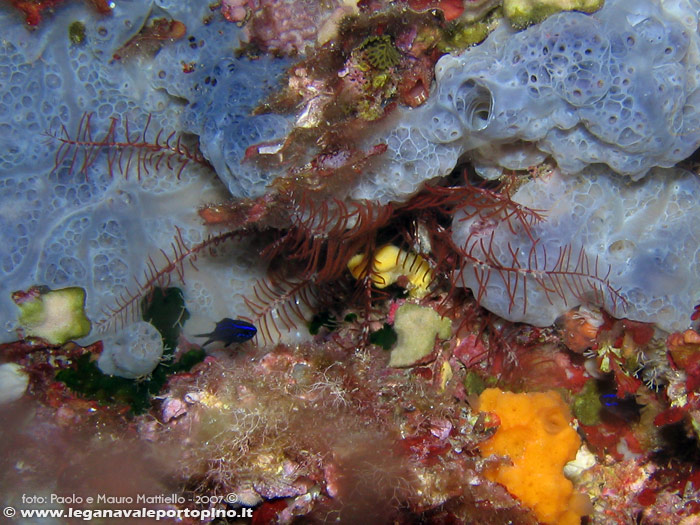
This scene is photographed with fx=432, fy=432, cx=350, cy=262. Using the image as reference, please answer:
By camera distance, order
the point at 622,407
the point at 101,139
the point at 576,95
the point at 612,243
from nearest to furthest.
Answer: the point at 576,95, the point at 612,243, the point at 101,139, the point at 622,407

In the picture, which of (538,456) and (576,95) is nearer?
(576,95)

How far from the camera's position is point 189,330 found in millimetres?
4070

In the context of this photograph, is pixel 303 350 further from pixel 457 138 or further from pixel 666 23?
pixel 666 23

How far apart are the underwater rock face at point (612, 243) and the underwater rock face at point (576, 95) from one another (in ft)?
0.91

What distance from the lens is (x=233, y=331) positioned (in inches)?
146

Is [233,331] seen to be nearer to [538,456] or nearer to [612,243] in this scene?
[538,456]

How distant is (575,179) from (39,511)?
4.65 metres

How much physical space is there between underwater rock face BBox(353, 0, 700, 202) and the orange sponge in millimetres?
1892

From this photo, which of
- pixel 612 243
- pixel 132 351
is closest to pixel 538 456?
pixel 612 243

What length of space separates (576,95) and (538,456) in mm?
2587

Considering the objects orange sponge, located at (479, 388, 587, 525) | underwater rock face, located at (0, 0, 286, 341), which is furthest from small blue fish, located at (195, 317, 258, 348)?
orange sponge, located at (479, 388, 587, 525)

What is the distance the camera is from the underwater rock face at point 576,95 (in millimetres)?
2395

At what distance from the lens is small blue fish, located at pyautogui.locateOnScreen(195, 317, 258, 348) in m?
3.70

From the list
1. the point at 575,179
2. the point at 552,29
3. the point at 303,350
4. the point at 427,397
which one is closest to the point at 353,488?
the point at 427,397
